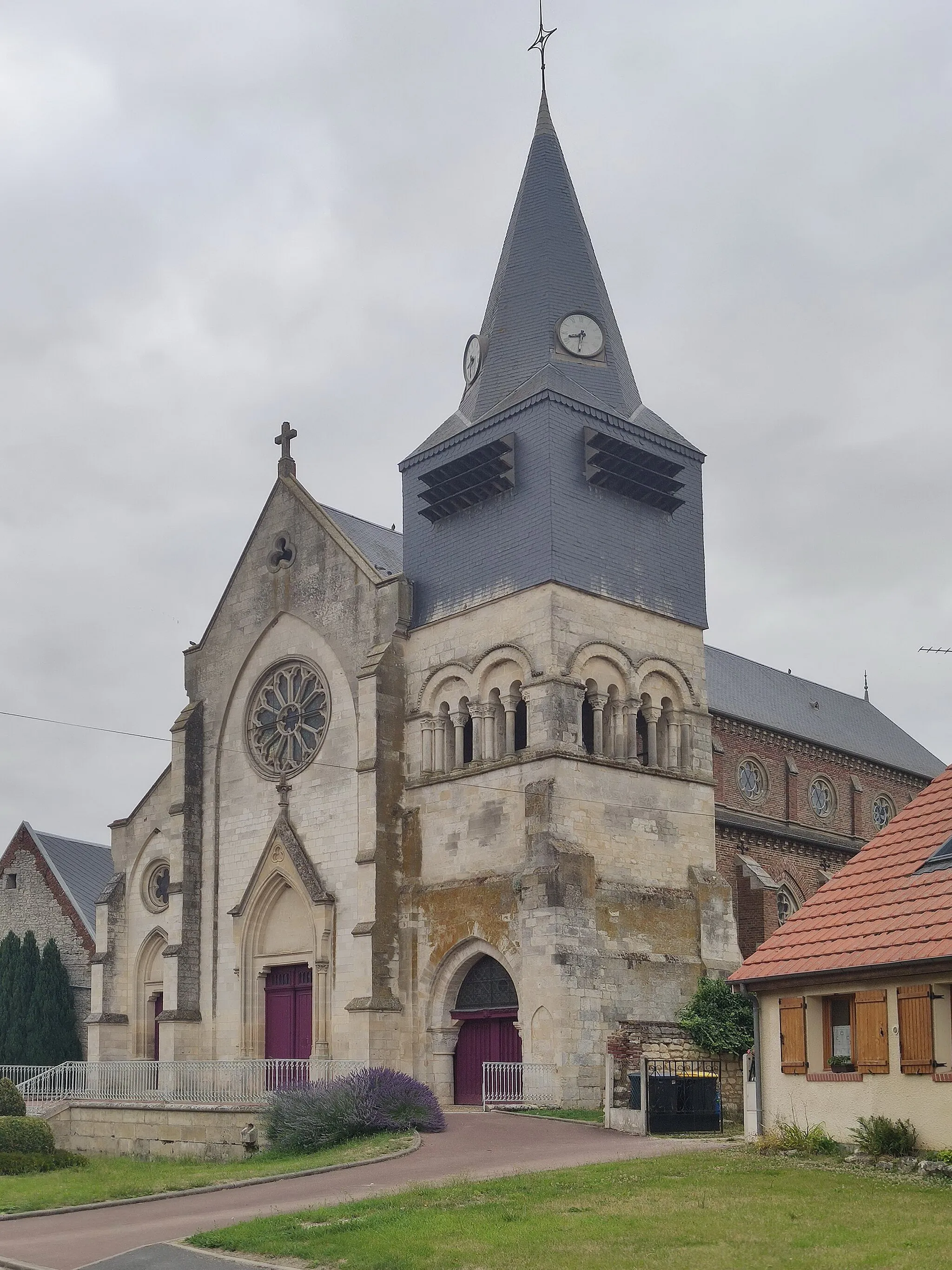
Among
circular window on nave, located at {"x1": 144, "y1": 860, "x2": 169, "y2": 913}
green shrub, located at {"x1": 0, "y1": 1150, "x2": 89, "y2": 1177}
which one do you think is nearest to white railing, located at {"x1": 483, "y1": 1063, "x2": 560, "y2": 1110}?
green shrub, located at {"x1": 0, "y1": 1150, "x2": 89, "y2": 1177}

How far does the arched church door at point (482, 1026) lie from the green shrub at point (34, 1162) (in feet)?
30.8

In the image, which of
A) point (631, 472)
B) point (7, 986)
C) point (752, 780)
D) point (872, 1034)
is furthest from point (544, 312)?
point (7, 986)

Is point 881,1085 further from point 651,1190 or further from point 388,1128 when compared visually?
point 388,1128

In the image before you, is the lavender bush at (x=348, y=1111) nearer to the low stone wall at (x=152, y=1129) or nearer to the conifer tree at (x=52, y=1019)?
the low stone wall at (x=152, y=1129)

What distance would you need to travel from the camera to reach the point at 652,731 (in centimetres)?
3603

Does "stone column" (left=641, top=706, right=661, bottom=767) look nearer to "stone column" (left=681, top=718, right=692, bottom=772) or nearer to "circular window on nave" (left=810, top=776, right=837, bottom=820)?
"stone column" (left=681, top=718, right=692, bottom=772)

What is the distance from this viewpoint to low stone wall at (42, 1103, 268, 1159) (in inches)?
1064

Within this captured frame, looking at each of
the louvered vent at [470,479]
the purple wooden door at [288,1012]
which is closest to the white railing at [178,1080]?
the purple wooden door at [288,1012]

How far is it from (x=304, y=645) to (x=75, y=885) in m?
15.8

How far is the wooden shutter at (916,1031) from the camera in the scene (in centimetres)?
1877

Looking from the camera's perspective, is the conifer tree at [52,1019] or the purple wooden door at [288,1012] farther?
the conifer tree at [52,1019]

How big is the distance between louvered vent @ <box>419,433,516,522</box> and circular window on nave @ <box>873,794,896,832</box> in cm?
2130

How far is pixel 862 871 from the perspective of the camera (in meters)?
22.0

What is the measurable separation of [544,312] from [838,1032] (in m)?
23.2
